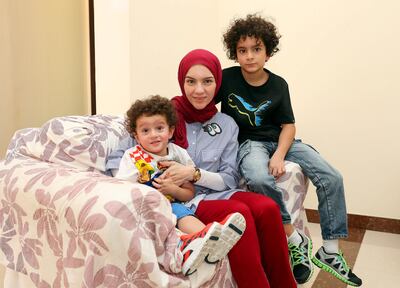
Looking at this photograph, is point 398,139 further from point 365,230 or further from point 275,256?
point 275,256

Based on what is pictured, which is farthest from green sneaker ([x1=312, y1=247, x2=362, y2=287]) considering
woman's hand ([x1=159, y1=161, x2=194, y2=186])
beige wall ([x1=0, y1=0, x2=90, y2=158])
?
beige wall ([x1=0, y1=0, x2=90, y2=158])

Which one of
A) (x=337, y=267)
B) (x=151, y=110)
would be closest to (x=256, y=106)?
(x=151, y=110)

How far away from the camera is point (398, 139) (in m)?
2.59

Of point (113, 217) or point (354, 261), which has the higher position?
point (113, 217)

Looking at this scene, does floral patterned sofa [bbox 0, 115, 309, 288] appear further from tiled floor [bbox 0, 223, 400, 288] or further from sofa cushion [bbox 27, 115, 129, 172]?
tiled floor [bbox 0, 223, 400, 288]

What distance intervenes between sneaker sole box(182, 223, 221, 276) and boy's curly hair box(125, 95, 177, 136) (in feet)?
1.78

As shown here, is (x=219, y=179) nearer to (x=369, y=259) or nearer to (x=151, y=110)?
(x=151, y=110)

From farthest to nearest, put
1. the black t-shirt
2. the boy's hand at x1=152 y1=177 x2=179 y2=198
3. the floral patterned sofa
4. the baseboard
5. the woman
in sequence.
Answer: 1. the baseboard
2. the black t-shirt
3. the boy's hand at x1=152 y1=177 x2=179 y2=198
4. the woman
5. the floral patterned sofa

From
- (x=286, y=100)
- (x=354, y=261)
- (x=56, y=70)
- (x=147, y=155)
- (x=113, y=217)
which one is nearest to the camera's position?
(x=113, y=217)

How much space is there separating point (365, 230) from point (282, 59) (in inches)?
50.4

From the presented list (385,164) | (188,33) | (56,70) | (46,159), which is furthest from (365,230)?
(56,70)

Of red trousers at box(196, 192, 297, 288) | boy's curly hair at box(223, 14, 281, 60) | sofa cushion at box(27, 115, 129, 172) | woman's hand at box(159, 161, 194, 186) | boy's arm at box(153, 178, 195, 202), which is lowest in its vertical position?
red trousers at box(196, 192, 297, 288)

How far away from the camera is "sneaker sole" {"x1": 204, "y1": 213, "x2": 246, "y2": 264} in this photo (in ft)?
3.80

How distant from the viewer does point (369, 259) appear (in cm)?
227
